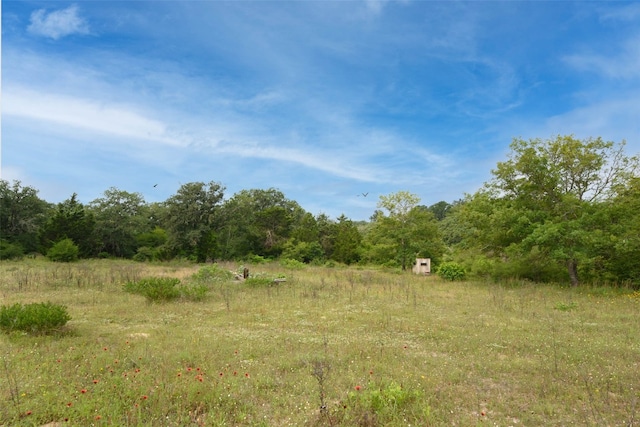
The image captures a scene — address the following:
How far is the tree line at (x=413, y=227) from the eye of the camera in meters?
14.1

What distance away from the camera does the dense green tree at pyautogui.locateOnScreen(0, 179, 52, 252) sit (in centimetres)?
3177

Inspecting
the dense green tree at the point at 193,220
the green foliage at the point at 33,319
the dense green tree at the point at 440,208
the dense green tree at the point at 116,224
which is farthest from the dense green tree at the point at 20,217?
the dense green tree at the point at 440,208

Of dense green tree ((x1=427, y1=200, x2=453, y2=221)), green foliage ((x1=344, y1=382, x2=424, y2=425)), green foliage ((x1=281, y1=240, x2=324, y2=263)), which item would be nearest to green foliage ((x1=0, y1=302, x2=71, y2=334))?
green foliage ((x1=344, y1=382, x2=424, y2=425))

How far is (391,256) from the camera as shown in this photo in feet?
91.5

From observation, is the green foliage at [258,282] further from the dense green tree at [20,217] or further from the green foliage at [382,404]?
the dense green tree at [20,217]

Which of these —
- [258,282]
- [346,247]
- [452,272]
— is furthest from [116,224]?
[452,272]

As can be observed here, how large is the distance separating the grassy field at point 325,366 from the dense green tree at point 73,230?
24320 millimetres

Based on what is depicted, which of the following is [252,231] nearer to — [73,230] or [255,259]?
[255,259]

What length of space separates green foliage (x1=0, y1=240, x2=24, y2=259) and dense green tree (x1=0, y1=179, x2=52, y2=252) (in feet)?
5.69

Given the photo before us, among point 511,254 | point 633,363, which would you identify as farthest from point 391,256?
point 633,363

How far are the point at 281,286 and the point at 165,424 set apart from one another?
1132 cm

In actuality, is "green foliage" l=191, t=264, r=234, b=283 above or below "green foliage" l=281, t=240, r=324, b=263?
below

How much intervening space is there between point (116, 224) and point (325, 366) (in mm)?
37389

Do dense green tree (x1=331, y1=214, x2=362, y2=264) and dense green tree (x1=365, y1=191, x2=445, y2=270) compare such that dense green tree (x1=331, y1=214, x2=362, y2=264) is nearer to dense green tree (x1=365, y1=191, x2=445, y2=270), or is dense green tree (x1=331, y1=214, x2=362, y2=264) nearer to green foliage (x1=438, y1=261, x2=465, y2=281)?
dense green tree (x1=365, y1=191, x2=445, y2=270)
